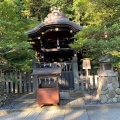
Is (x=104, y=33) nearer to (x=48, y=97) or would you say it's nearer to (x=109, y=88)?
(x=109, y=88)

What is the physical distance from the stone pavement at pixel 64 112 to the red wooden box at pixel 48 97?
7.2 inches

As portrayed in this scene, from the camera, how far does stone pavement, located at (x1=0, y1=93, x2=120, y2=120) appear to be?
5.12 metres

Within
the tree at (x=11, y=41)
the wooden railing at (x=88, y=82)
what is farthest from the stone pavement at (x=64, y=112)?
the wooden railing at (x=88, y=82)

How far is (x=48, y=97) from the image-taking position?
20.9 ft

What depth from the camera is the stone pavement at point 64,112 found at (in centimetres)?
512

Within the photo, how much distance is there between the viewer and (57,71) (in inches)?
250

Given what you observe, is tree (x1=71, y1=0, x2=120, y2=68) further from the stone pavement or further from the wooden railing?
the wooden railing

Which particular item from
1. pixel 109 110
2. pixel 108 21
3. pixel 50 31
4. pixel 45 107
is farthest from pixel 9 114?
pixel 50 31

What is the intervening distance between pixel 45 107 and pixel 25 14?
17408 mm

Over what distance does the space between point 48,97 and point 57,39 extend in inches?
236

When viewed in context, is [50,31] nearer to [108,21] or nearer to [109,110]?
[108,21]

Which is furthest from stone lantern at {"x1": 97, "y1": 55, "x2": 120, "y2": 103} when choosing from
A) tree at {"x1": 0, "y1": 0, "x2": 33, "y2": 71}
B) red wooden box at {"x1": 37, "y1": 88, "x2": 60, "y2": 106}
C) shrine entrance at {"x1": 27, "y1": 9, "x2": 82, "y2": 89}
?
shrine entrance at {"x1": 27, "y1": 9, "x2": 82, "y2": 89}

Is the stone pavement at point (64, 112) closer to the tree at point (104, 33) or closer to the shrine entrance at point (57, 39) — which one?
the tree at point (104, 33)

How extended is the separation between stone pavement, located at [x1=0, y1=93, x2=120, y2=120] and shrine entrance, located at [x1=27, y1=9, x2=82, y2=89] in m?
3.94
